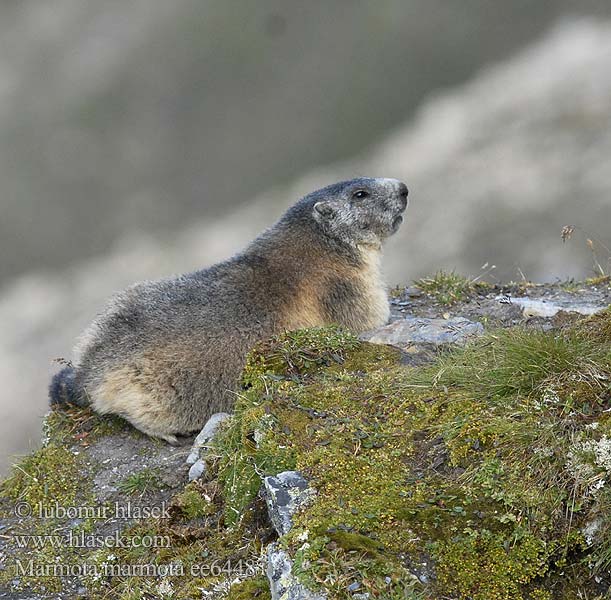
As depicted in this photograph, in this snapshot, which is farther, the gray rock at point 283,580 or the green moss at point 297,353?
the green moss at point 297,353

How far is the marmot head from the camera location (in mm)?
Answer: 11508

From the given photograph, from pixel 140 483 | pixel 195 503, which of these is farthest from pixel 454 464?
pixel 140 483

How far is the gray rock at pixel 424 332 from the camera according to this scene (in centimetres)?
945

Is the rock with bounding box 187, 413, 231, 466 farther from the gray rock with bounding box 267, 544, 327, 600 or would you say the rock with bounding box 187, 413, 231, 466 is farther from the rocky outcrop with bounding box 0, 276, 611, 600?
the gray rock with bounding box 267, 544, 327, 600

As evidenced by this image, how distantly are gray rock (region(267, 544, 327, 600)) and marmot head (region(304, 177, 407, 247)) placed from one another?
614 cm

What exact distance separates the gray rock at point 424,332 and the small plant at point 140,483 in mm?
2845

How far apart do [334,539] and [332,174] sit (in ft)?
114

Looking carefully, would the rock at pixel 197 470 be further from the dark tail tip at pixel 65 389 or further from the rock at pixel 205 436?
the dark tail tip at pixel 65 389

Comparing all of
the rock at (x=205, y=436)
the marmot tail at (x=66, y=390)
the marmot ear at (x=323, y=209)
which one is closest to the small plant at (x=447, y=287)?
the marmot ear at (x=323, y=209)

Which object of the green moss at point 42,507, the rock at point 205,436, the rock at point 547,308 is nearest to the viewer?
the green moss at point 42,507

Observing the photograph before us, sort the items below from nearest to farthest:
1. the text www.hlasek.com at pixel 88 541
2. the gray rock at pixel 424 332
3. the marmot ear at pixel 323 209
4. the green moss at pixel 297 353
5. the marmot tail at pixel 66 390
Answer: the text www.hlasek.com at pixel 88 541, the green moss at pixel 297 353, the gray rock at pixel 424 332, the marmot tail at pixel 66 390, the marmot ear at pixel 323 209

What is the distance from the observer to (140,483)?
8742 mm

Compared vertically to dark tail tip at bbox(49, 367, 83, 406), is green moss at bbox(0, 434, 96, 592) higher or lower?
lower

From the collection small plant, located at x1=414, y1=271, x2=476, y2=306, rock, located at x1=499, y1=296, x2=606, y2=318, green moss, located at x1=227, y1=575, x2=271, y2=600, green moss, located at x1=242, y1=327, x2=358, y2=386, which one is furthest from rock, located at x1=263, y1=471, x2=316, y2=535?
small plant, located at x1=414, y1=271, x2=476, y2=306
